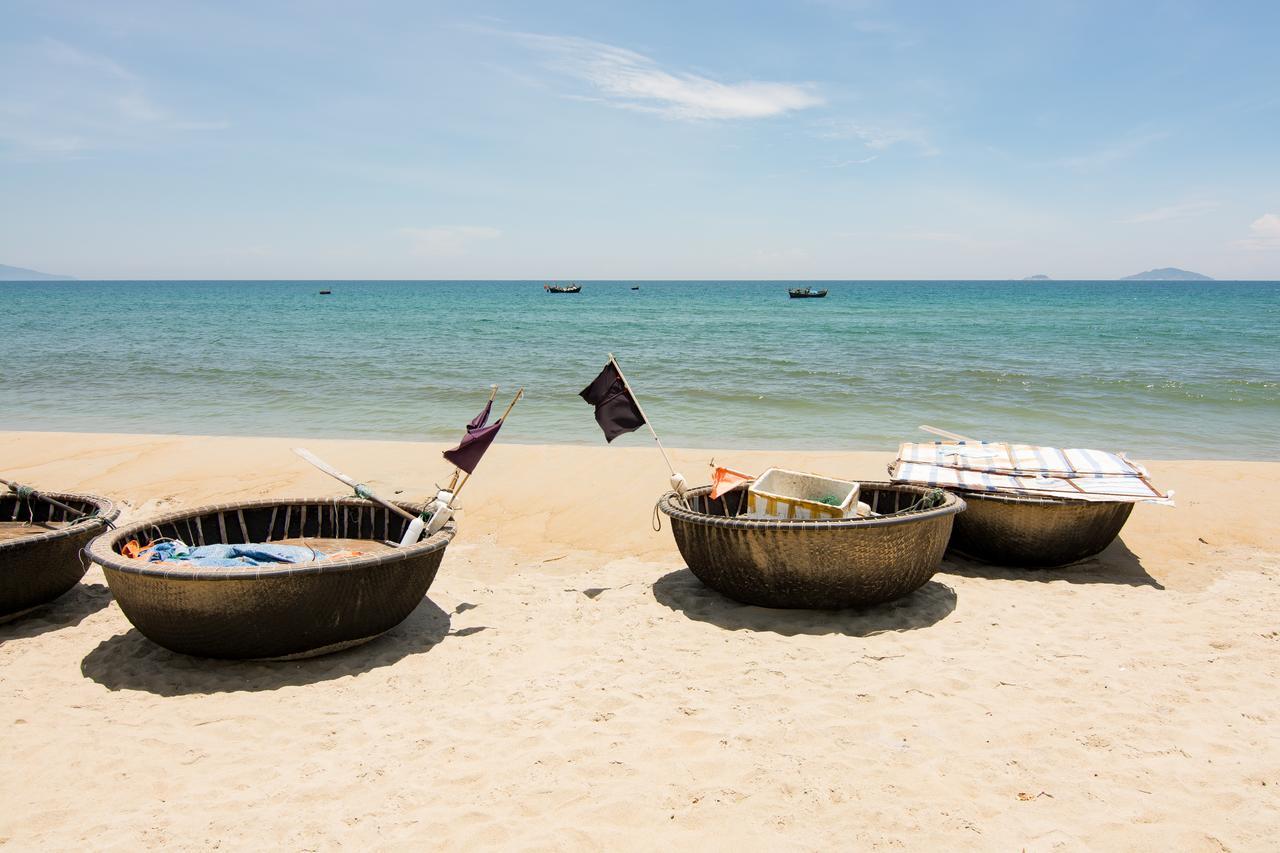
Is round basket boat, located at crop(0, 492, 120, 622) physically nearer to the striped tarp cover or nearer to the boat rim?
the boat rim

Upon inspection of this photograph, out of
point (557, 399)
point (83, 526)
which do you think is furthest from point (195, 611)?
point (557, 399)

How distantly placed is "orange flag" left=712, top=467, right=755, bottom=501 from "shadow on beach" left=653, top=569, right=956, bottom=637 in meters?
0.81

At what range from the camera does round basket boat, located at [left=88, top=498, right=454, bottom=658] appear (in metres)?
4.62

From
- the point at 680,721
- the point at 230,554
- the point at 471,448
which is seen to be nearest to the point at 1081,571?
the point at 680,721

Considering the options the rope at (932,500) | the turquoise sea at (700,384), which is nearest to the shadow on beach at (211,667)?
the rope at (932,500)

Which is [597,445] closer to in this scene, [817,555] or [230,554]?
[817,555]

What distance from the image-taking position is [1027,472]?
7.05 metres

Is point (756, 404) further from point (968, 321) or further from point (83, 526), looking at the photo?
point (968, 321)

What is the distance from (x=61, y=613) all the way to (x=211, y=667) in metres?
1.89

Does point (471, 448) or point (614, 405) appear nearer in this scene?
point (471, 448)

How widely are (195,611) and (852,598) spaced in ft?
13.9

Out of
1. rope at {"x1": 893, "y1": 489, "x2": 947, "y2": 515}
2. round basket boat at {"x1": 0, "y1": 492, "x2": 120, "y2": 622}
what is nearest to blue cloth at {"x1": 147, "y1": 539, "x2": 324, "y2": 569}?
round basket boat at {"x1": 0, "y1": 492, "x2": 120, "y2": 622}

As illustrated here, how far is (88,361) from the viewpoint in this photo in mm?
25266

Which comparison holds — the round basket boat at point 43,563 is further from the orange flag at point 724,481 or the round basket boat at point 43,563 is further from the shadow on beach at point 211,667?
the orange flag at point 724,481
